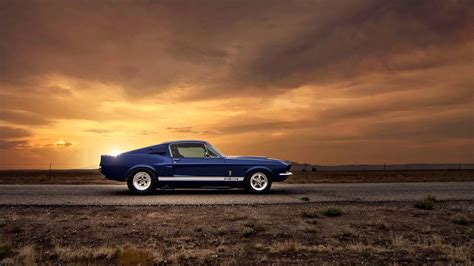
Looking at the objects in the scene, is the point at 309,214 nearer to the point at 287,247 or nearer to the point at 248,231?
the point at 248,231

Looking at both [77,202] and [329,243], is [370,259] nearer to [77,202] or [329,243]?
[329,243]

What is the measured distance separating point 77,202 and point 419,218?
29.2ft

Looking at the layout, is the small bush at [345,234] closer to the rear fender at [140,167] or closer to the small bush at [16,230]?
the small bush at [16,230]

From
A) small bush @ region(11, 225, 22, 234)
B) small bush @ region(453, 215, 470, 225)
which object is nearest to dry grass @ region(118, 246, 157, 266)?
small bush @ region(11, 225, 22, 234)

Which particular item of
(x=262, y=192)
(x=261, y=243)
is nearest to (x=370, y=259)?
(x=261, y=243)

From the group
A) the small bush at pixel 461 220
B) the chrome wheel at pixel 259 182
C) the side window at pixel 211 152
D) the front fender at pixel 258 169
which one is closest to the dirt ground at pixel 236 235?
the small bush at pixel 461 220

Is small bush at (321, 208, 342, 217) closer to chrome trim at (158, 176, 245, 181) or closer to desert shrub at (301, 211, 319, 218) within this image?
desert shrub at (301, 211, 319, 218)

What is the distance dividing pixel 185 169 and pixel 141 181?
4.70 feet

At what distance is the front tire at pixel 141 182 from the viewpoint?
1372cm

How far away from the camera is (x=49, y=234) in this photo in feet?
29.1

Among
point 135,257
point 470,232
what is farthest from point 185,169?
point 470,232

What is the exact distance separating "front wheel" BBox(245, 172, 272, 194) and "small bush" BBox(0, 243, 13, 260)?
24.7ft

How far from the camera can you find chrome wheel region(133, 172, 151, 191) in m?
13.8

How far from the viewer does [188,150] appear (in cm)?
1409
